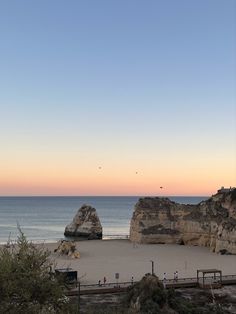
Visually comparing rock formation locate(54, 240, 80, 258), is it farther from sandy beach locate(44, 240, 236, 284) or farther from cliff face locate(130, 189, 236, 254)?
cliff face locate(130, 189, 236, 254)

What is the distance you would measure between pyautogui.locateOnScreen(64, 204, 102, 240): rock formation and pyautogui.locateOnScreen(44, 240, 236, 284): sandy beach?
26.0 metres

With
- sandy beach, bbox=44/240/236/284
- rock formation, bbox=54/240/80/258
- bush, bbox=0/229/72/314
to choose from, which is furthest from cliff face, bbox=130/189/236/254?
bush, bbox=0/229/72/314

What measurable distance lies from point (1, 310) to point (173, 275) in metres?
39.4

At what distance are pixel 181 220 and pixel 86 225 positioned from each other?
31608mm

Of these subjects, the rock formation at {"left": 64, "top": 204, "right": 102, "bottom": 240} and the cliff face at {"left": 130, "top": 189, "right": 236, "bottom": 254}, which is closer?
the cliff face at {"left": 130, "top": 189, "right": 236, "bottom": 254}

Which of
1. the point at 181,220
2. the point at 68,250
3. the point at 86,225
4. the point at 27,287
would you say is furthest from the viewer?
the point at 86,225

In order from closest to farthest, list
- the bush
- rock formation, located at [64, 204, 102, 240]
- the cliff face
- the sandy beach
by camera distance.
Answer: the bush → the sandy beach → the cliff face → rock formation, located at [64, 204, 102, 240]

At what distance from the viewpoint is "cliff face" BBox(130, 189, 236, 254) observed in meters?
81.8

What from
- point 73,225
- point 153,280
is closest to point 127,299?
point 153,280

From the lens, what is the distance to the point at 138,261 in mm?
65938

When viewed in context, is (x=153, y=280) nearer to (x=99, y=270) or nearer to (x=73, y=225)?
(x=99, y=270)

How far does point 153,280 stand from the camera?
1612 inches

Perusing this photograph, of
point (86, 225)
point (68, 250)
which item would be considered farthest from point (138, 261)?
point (86, 225)

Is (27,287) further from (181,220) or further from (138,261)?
(181,220)
